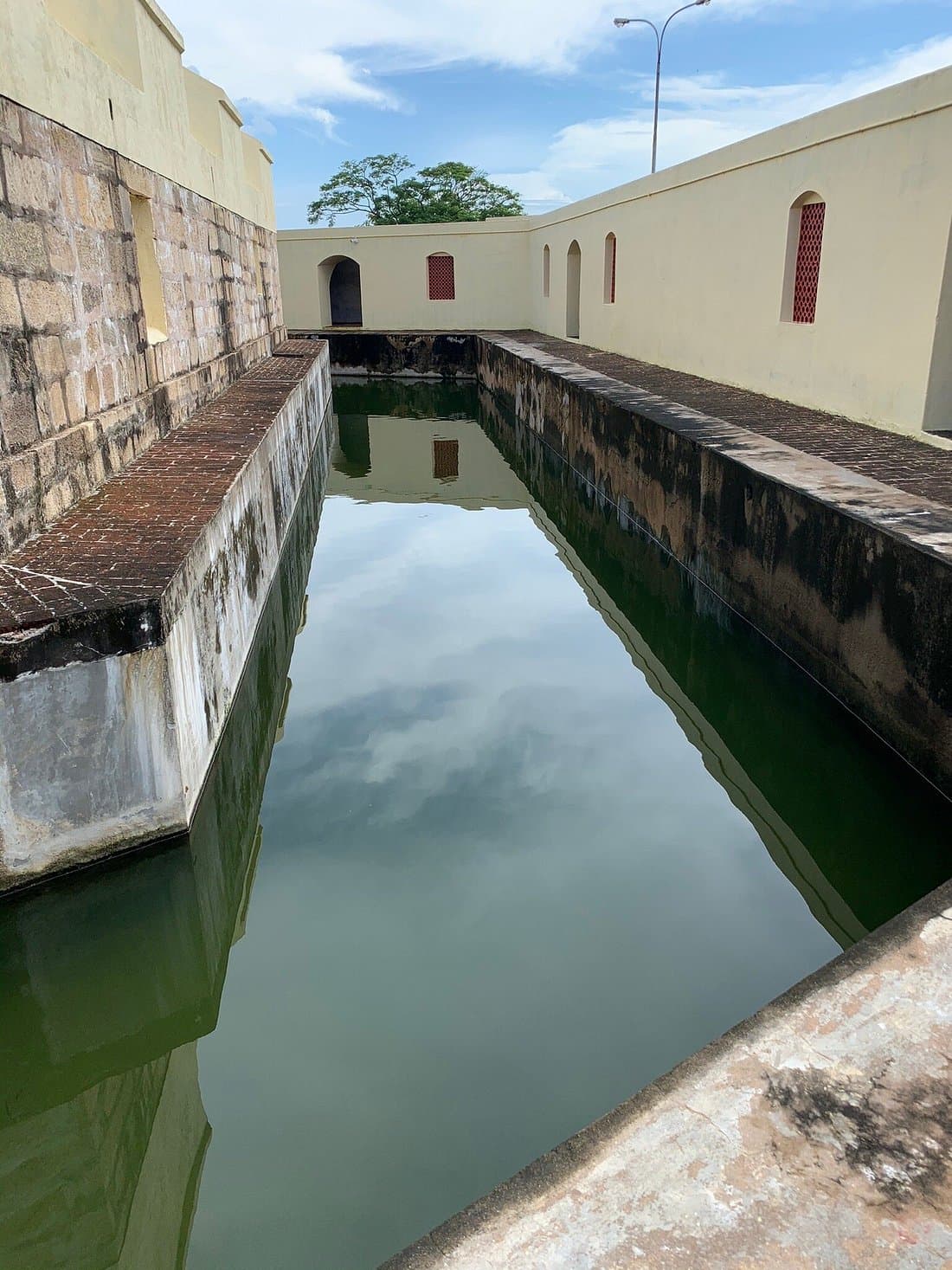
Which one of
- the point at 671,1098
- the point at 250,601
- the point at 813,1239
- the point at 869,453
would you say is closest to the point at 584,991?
the point at 671,1098

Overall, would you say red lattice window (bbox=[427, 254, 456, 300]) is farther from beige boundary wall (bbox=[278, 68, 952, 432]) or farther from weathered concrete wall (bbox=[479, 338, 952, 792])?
weathered concrete wall (bbox=[479, 338, 952, 792])

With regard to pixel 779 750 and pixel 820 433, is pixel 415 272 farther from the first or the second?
pixel 779 750

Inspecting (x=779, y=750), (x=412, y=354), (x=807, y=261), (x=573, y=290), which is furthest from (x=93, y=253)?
(x=412, y=354)

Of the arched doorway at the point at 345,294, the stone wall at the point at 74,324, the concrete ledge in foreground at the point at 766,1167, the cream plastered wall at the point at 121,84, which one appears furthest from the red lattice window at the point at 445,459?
the arched doorway at the point at 345,294

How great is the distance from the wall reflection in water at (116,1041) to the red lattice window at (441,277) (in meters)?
22.1

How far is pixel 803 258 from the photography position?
9531 millimetres

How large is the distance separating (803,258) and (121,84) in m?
6.59

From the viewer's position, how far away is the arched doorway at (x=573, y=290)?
1970cm

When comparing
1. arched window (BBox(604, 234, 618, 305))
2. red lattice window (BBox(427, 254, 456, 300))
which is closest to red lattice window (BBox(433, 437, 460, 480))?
arched window (BBox(604, 234, 618, 305))

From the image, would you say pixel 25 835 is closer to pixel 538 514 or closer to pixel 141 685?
pixel 141 685

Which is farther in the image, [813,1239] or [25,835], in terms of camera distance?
[25,835]

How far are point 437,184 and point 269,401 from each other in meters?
33.4

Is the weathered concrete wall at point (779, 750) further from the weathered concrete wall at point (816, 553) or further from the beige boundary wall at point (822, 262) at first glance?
the beige boundary wall at point (822, 262)

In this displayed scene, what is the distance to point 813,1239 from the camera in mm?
1572
